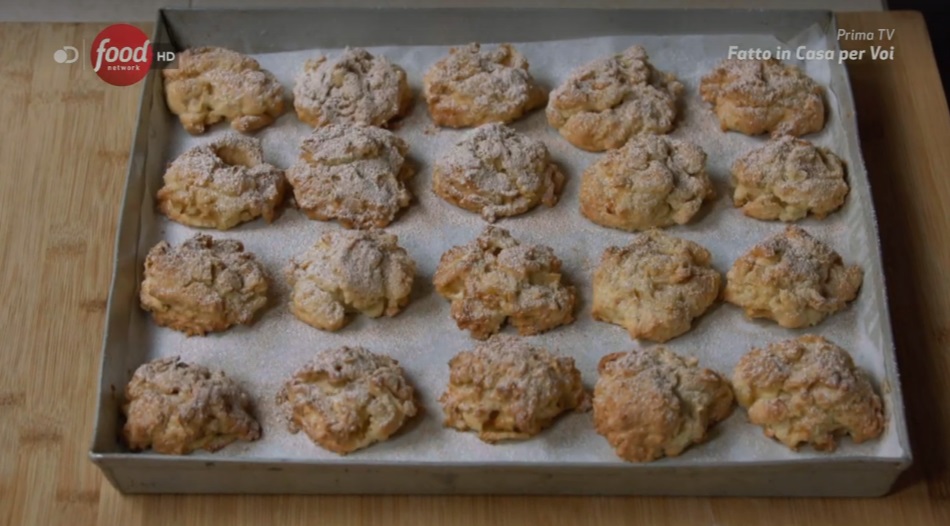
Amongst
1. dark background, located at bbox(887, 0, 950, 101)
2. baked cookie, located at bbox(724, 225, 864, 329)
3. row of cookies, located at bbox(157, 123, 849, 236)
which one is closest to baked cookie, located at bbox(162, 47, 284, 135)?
row of cookies, located at bbox(157, 123, 849, 236)

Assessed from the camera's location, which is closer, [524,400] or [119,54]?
[524,400]

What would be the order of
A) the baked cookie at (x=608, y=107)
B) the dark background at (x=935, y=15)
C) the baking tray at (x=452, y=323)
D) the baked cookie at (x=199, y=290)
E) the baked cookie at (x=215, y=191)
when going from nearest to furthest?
the baking tray at (x=452, y=323) → the baked cookie at (x=199, y=290) → the baked cookie at (x=215, y=191) → the baked cookie at (x=608, y=107) → the dark background at (x=935, y=15)

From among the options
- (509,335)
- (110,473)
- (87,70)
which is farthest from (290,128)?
(110,473)

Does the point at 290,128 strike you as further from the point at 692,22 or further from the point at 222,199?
the point at 692,22

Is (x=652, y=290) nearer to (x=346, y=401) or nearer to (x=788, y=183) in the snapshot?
(x=788, y=183)

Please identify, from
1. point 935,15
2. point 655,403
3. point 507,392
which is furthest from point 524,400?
point 935,15

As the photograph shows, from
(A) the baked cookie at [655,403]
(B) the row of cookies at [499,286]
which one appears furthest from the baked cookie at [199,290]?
(A) the baked cookie at [655,403]

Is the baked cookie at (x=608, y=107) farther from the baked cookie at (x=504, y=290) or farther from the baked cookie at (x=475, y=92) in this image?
the baked cookie at (x=504, y=290)
